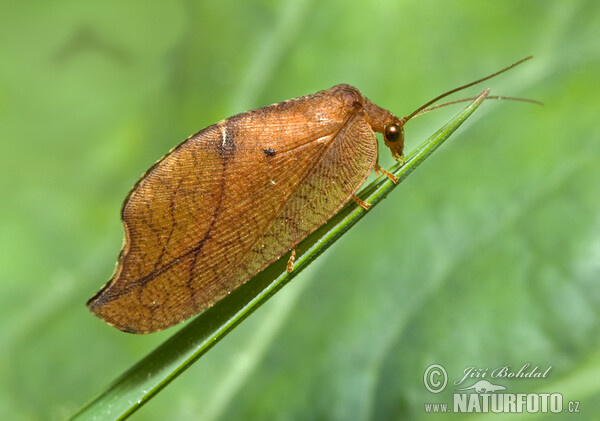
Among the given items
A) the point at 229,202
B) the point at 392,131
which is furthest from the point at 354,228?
the point at 229,202

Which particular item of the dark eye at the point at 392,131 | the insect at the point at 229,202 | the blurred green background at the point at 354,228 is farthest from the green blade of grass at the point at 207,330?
the blurred green background at the point at 354,228

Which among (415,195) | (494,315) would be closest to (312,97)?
(415,195)

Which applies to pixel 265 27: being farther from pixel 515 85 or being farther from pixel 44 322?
pixel 44 322

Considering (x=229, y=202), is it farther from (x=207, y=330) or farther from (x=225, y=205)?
(x=207, y=330)

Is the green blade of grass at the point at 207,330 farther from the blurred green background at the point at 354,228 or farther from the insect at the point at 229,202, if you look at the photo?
the blurred green background at the point at 354,228

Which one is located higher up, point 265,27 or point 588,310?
point 265,27

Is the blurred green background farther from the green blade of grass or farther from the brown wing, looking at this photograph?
the green blade of grass
